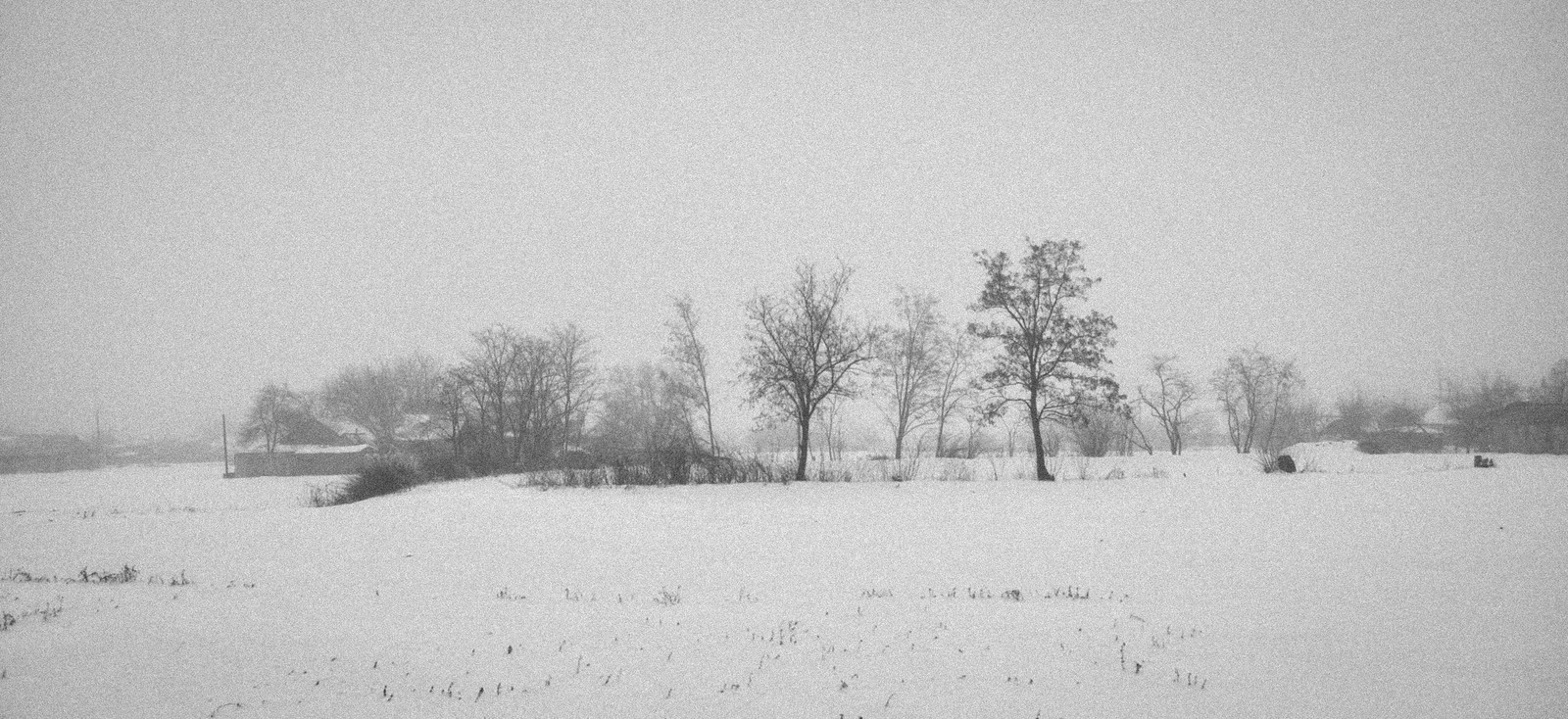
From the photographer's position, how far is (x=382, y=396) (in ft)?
222

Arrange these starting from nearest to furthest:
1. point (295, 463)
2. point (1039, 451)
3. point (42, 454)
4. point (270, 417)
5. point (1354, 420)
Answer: point (1039, 451), point (1354, 420), point (295, 463), point (270, 417), point (42, 454)

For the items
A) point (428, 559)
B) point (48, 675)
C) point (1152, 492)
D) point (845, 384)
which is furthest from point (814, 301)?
point (48, 675)

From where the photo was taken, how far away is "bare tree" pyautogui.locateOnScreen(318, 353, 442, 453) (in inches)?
2650

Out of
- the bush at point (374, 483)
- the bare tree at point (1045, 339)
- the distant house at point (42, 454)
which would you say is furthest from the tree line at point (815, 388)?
the distant house at point (42, 454)

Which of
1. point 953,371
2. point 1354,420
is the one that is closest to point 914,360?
point 953,371

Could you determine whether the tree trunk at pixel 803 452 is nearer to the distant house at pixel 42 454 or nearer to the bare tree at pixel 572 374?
the bare tree at pixel 572 374

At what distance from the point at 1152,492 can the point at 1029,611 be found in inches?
545

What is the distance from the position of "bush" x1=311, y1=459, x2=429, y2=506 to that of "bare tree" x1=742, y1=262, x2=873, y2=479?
1571 centimetres

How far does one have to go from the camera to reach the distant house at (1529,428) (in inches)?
1384

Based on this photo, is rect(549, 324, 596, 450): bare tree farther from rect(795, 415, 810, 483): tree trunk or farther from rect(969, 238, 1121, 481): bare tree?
rect(969, 238, 1121, 481): bare tree

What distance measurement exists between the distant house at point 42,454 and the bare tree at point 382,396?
32.1m

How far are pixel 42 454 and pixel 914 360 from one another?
100451 millimetres

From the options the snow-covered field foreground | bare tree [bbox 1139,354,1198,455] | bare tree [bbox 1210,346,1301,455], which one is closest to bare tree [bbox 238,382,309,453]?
the snow-covered field foreground

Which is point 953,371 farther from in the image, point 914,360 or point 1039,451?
point 1039,451
